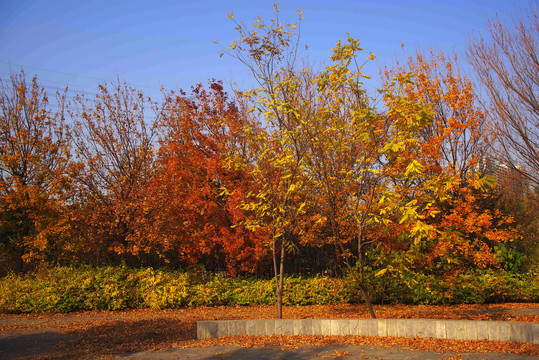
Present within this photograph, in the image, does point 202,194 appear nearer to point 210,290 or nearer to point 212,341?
point 210,290

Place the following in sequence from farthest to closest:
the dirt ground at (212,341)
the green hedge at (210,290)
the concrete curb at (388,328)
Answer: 1. the green hedge at (210,290)
2. the concrete curb at (388,328)
3. the dirt ground at (212,341)

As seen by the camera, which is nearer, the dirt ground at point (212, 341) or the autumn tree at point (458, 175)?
the dirt ground at point (212, 341)

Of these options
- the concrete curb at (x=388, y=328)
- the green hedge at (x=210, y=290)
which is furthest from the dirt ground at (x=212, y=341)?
the green hedge at (x=210, y=290)

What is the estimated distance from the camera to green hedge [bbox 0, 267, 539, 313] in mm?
10867

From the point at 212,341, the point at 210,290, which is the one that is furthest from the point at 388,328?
the point at 210,290

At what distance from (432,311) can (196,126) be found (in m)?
8.91

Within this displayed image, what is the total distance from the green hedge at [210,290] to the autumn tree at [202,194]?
104 cm

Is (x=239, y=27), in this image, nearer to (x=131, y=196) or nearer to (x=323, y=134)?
(x=323, y=134)

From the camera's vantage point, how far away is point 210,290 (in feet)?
37.9

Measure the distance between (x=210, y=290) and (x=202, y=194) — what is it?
8.96ft

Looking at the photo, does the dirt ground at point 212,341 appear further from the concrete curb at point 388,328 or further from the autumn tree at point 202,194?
the autumn tree at point 202,194

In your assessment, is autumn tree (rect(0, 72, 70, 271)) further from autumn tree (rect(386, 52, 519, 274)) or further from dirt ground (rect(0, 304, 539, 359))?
autumn tree (rect(386, 52, 519, 274))

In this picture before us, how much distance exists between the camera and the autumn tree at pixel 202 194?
11891mm

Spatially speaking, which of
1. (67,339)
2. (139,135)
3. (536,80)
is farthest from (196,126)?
(536,80)
